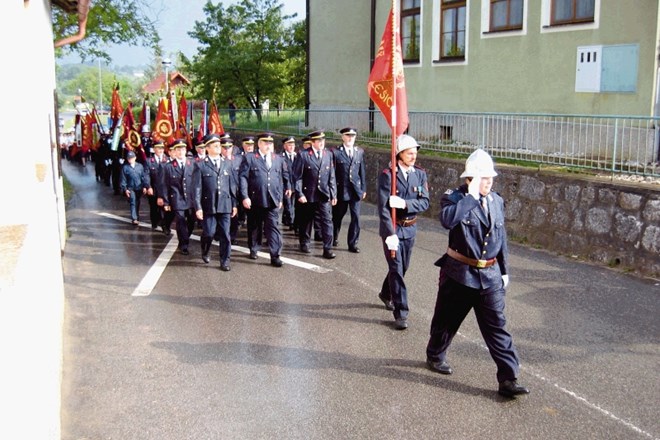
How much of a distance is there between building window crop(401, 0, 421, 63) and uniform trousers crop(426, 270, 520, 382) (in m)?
14.2

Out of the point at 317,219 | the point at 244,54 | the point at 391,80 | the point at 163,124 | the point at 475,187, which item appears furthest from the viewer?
the point at 244,54

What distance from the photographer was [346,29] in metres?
23.5

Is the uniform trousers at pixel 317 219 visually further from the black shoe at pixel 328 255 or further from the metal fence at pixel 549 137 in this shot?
the metal fence at pixel 549 137

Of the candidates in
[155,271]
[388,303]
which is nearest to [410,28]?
[155,271]

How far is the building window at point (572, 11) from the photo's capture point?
45.1ft

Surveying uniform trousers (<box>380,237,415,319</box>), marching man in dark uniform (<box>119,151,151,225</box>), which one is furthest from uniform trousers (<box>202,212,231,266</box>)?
marching man in dark uniform (<box>119,151,151,225</box>)

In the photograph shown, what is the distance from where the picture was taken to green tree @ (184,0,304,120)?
32.0 m

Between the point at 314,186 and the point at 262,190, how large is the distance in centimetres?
101

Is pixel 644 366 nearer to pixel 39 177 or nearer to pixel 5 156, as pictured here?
pixel 5 156

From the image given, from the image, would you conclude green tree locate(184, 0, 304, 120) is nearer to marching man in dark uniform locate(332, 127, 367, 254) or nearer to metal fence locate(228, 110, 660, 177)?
metal fence locate(228, 110, 660, 177)

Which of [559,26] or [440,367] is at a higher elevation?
[559,26]

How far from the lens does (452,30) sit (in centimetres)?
1777

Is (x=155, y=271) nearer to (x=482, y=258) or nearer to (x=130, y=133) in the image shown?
(x=482, y=258)

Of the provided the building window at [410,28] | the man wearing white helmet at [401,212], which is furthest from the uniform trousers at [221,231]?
the building window at [410,28]
